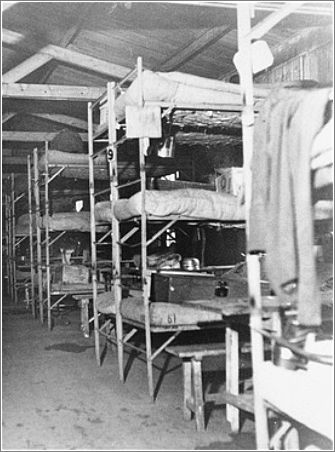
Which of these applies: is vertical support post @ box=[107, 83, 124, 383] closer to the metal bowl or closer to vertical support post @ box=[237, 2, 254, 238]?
the metal bowl

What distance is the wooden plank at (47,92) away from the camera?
8.84 metres

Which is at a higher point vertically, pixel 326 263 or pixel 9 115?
pixel 9 115

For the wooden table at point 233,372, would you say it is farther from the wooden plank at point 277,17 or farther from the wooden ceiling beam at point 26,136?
the wooden ceiling beam at point 26,136

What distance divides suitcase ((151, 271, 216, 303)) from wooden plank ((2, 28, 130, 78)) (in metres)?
4.40

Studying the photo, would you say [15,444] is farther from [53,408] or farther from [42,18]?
[42,18]

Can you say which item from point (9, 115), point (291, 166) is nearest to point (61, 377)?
point (291, 166)

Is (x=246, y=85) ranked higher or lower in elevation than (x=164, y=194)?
higher

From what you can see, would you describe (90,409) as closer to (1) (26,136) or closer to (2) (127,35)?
(2) (127,35)

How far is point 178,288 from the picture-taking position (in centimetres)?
597

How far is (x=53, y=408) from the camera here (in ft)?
17.4

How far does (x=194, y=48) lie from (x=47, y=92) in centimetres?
247

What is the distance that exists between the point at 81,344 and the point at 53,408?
3.03 m

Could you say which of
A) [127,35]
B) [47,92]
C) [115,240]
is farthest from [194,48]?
[115,240]

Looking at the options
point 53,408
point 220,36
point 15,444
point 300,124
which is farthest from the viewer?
point 220,36
